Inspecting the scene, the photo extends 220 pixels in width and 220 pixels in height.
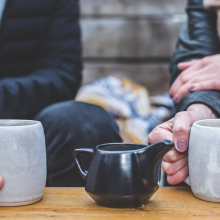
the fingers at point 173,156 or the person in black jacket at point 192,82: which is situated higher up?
the person in black jacket at point 192,82

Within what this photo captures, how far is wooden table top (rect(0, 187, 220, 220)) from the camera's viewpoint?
1.33ft

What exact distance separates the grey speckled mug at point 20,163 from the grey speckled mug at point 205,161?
0.72 ft

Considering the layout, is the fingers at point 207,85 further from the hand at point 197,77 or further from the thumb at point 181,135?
the thumb at point 181,135

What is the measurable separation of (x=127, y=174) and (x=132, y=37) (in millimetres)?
1693

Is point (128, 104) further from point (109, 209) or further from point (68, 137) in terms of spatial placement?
point (109, 209)

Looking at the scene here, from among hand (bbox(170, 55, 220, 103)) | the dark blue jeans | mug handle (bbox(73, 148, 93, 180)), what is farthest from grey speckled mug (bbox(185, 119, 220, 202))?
the dark blue jeans

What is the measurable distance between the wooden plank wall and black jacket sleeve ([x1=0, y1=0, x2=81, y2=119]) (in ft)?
2.58

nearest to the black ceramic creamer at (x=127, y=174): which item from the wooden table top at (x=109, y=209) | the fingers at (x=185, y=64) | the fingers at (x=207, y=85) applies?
the wooden table top at (x=109, y=209)

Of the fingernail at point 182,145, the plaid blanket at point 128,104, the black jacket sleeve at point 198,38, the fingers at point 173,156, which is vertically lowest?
the plaid blanket at point 128,104

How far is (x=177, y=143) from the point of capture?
490mm

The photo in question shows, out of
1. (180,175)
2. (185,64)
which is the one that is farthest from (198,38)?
(180,175)

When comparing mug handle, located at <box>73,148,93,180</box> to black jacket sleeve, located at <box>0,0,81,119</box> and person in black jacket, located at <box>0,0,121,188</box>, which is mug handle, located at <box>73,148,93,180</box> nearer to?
person in black jacket, located at <box>0,0,121,188</box>

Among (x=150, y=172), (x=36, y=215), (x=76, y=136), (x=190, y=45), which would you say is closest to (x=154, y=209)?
(x=150, y=172)

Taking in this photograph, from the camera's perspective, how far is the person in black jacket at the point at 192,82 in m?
0.51
